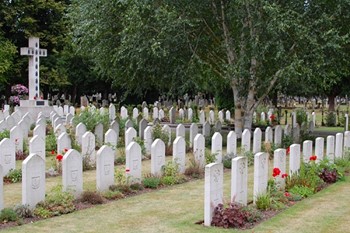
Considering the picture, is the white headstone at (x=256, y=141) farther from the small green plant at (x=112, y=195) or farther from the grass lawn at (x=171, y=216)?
the small green plant at (x=112, y=195)

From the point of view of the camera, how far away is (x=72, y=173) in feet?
32.1

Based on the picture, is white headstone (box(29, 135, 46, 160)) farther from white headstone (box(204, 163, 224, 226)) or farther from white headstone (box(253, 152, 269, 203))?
white headstone (box(204, 163, 224, 226))

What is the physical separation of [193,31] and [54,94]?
4978cm

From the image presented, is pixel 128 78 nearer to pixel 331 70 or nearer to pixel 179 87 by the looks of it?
pixel 179 87

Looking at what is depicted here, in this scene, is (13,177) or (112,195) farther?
(13,177)

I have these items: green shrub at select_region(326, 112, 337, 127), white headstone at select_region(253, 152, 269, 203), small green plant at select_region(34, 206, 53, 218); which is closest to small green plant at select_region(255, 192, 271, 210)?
white headstone at select_region(253, 152, 269, 203)

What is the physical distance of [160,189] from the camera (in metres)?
11.4

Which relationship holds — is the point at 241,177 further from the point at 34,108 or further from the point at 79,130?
the point at 34,108

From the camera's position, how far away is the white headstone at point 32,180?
8.73m

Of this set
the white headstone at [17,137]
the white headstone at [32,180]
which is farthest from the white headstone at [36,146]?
the white headstone at [32,180]

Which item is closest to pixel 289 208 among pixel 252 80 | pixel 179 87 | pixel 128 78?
pixel 252 80

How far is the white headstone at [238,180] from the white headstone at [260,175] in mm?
513

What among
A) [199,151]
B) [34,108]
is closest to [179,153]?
[199,151]

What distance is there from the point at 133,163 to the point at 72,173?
1904mm
